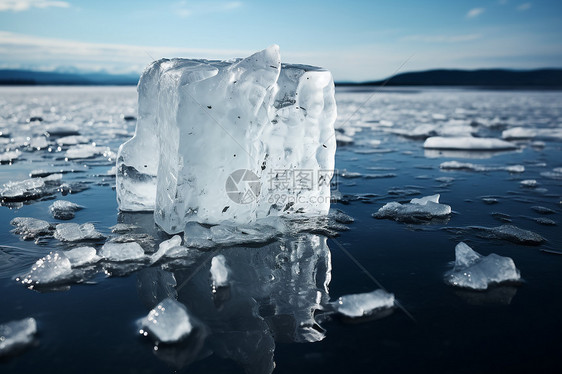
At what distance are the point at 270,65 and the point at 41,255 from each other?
181 cm


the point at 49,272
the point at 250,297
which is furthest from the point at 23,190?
the point at 250,297

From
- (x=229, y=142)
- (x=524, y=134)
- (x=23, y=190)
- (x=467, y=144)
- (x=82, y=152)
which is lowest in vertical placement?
(x=23, y=190)

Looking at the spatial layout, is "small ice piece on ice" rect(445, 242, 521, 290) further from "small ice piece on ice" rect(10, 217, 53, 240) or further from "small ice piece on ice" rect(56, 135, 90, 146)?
"small ice piece on ice" rect(56, 135, 90, 146)

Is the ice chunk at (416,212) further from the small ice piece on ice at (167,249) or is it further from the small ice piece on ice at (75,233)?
the small ice piece on ice at (75,233)

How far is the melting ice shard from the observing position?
268cm

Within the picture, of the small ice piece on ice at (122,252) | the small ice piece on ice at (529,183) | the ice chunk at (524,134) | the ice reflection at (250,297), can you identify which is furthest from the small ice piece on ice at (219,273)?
the ice chunk at (524,134)

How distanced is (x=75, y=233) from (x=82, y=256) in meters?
0.46

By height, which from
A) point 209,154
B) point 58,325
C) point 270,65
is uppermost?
point 270,65

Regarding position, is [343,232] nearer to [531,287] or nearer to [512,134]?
[531,287]

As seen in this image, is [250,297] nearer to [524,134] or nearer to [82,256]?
[82,256]

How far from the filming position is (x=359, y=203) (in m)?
3.63

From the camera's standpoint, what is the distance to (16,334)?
1550 millimetres

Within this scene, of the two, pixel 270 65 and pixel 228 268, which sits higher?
pixel 270 65

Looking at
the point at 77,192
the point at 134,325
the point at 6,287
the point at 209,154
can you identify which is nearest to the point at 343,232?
the point at 209,154
